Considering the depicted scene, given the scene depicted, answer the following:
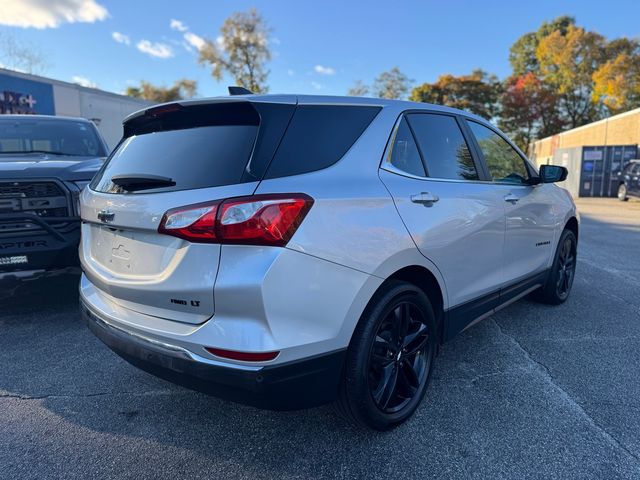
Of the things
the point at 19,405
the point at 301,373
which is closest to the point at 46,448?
the point at 19,405

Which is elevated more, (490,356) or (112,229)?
(112,229)

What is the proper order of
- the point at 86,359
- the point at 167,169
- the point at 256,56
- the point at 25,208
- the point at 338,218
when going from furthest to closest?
the point at 256,56, the point at 25,208, the point at 86,359, the point at 167,169, the point at 338,218

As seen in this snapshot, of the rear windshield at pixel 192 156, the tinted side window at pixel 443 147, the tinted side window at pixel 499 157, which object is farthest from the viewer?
the tinted side window at pixel 499 157

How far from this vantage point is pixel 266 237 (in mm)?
1850

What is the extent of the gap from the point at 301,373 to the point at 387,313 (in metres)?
0.62

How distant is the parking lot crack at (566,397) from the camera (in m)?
2.35

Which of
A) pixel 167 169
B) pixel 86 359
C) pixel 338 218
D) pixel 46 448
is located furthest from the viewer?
pixel 86 359

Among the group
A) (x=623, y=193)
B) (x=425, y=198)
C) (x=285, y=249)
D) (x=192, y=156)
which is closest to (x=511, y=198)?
(x=425, y=198)

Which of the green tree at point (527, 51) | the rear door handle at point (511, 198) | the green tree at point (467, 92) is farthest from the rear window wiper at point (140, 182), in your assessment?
the green tree at point (527, 51)

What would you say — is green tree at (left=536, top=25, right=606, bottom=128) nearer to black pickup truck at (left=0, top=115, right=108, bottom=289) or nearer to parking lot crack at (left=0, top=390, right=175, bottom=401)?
black pickup truck at (left=0, top=115, right=108, bottom=289)

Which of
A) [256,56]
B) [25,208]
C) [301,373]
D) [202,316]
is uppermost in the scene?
[256,56]

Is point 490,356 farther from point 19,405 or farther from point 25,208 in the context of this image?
point 25,208

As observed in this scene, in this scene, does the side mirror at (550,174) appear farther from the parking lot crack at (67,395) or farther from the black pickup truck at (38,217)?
the black pickup truck at (38,217)

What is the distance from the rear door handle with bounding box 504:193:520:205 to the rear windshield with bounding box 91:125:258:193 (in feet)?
7.13
